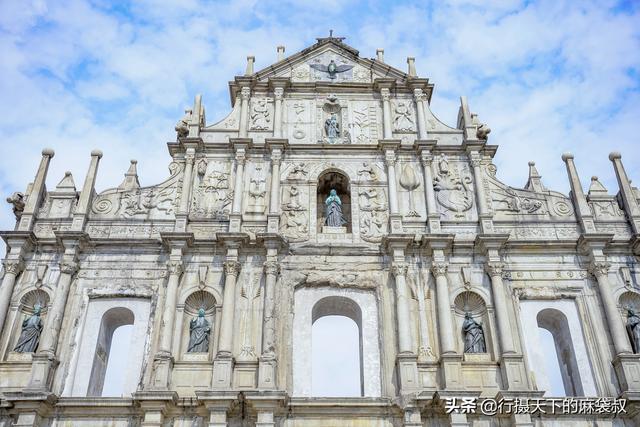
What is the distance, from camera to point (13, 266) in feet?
44.4

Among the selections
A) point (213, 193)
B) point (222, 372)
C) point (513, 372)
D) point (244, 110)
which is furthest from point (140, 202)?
point (513, 372)

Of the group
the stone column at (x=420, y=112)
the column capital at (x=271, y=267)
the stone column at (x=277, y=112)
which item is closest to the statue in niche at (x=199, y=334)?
the column capital at (x=271, y=267)

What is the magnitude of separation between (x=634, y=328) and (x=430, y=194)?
16.4ft

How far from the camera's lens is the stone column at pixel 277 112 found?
16.0 m

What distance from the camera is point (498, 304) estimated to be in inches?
521

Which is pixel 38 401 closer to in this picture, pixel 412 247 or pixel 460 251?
pixel 412 247

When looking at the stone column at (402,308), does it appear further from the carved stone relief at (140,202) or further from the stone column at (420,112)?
the carved stone relief at (140,202)

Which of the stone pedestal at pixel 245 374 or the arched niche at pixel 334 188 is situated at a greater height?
the arched niche at pixel 334 188

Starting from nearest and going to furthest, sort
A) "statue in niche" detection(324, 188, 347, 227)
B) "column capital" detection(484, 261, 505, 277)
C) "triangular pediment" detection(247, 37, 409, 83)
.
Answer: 1. "column capital" detection(484, 261, 505, 277)
2. "statue in niche" detection(324, 188, 347, 227)
3. "triangular pediment" detection(247, 37, 409, 83)

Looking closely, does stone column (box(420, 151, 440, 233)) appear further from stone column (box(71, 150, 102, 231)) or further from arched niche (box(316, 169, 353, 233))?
stone column (box(71, 150, 102, 231))

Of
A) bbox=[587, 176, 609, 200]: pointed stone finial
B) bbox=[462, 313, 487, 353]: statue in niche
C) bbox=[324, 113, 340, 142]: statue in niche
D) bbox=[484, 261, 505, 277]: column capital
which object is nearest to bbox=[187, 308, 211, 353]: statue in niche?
bbox=[462, 313, 487, 353]: statue in niche

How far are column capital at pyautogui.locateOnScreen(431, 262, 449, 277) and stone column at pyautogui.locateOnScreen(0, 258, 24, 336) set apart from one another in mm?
8599

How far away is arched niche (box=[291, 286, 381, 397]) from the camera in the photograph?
12703 millimetres

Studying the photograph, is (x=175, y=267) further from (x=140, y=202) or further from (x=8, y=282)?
(x=8, y=282)
